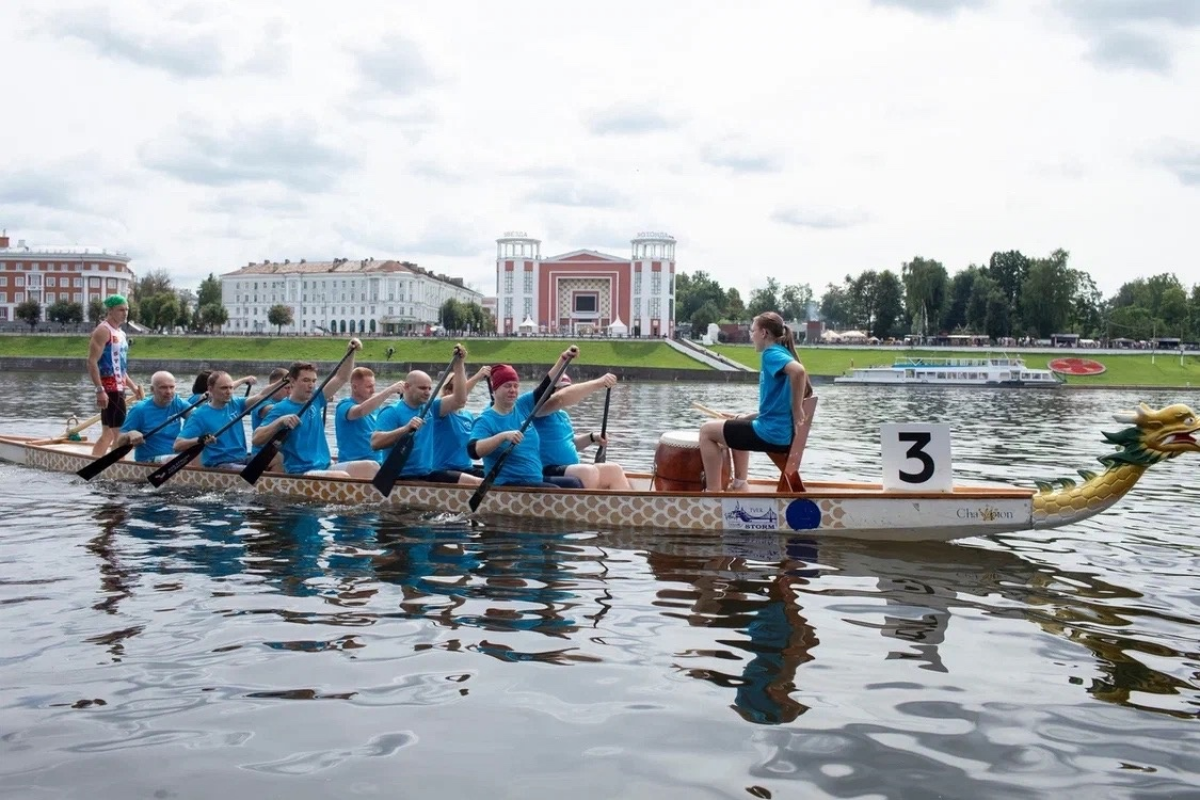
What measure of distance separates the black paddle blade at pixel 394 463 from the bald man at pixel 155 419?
3.60m

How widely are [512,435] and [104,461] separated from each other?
5823mm

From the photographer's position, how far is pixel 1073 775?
456 centimetres

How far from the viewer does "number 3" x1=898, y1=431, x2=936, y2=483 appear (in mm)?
8992

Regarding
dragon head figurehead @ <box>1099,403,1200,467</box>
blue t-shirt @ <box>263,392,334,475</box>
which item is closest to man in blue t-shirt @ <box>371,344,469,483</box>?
blue t-shirt @ <box>263,392,334,475</box>

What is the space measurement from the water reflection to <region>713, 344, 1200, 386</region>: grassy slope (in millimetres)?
60613

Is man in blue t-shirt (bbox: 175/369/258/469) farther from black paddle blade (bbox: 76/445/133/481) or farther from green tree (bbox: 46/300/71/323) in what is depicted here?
green tree (bbox: 46/300/71/323)

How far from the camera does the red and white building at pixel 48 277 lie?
136 metres

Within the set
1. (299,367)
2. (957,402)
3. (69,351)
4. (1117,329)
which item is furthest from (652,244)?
(299,367)

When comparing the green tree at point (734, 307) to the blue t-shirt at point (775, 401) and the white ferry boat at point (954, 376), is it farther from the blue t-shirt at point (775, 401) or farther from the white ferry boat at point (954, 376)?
the blue t-shirt at point (775, 401)

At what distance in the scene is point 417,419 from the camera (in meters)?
10.7

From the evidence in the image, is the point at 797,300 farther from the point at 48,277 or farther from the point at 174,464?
the point at 174,464

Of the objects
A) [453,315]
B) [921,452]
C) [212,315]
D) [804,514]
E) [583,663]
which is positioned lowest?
[583,663]

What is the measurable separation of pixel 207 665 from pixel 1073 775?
14.2ft

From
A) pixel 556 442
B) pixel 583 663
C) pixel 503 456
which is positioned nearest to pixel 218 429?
pixel 503 456
